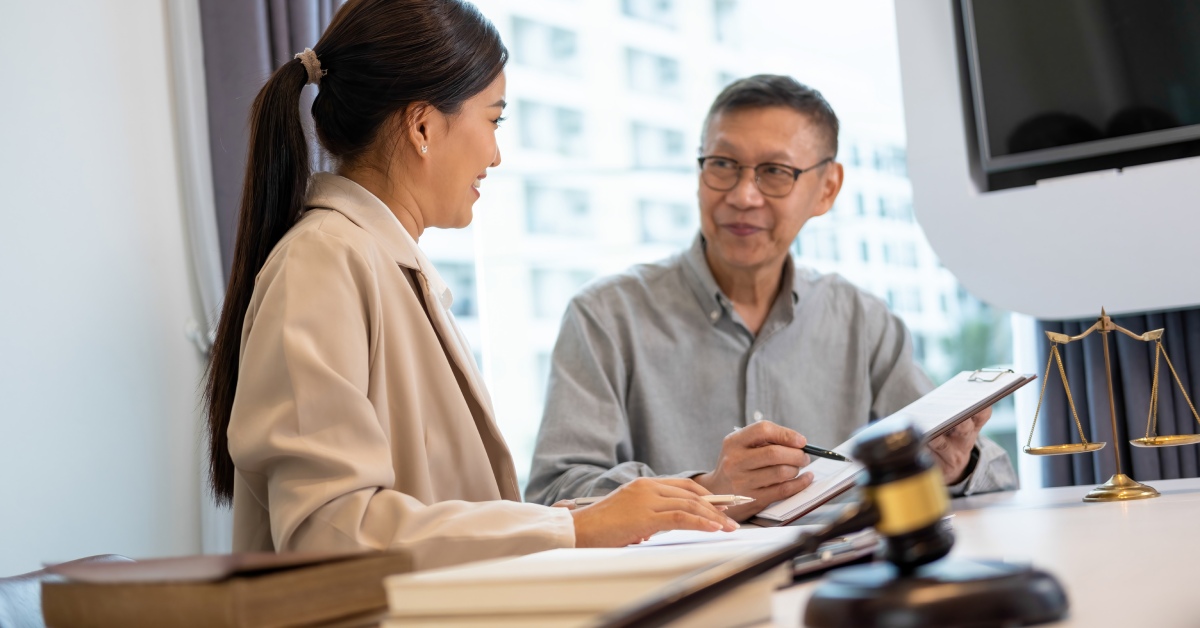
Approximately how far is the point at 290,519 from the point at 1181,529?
0.93 m

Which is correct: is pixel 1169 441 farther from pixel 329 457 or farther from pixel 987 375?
pixel 329 457

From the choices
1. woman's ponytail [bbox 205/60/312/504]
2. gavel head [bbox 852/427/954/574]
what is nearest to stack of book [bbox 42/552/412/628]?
gavel head [bbox 852/427/954/574]

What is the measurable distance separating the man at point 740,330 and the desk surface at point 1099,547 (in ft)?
1.56

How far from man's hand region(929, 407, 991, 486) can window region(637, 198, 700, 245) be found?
181 centimetres

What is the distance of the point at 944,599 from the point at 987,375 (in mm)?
1185

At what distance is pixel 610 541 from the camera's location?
109 centimetres

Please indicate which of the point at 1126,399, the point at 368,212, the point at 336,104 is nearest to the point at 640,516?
the point at 368,212

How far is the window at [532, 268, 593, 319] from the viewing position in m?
3.53

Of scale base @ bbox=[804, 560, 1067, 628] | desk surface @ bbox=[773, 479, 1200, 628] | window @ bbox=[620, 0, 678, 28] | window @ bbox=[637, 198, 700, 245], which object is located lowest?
desk surface @ bbox=[773, 479, 1200, 628]

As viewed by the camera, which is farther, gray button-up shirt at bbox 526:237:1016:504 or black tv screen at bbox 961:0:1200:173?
black tv screen at bbox 961:0:1200:173

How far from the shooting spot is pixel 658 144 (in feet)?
11.5

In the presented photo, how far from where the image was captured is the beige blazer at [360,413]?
1035 millimetres

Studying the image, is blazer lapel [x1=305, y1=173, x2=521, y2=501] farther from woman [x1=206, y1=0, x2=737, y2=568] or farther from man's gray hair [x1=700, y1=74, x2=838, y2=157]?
man's gray hair [x1=700, y1=74, x2=838, y2=157]

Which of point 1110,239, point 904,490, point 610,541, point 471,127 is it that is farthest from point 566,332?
point 904,490
